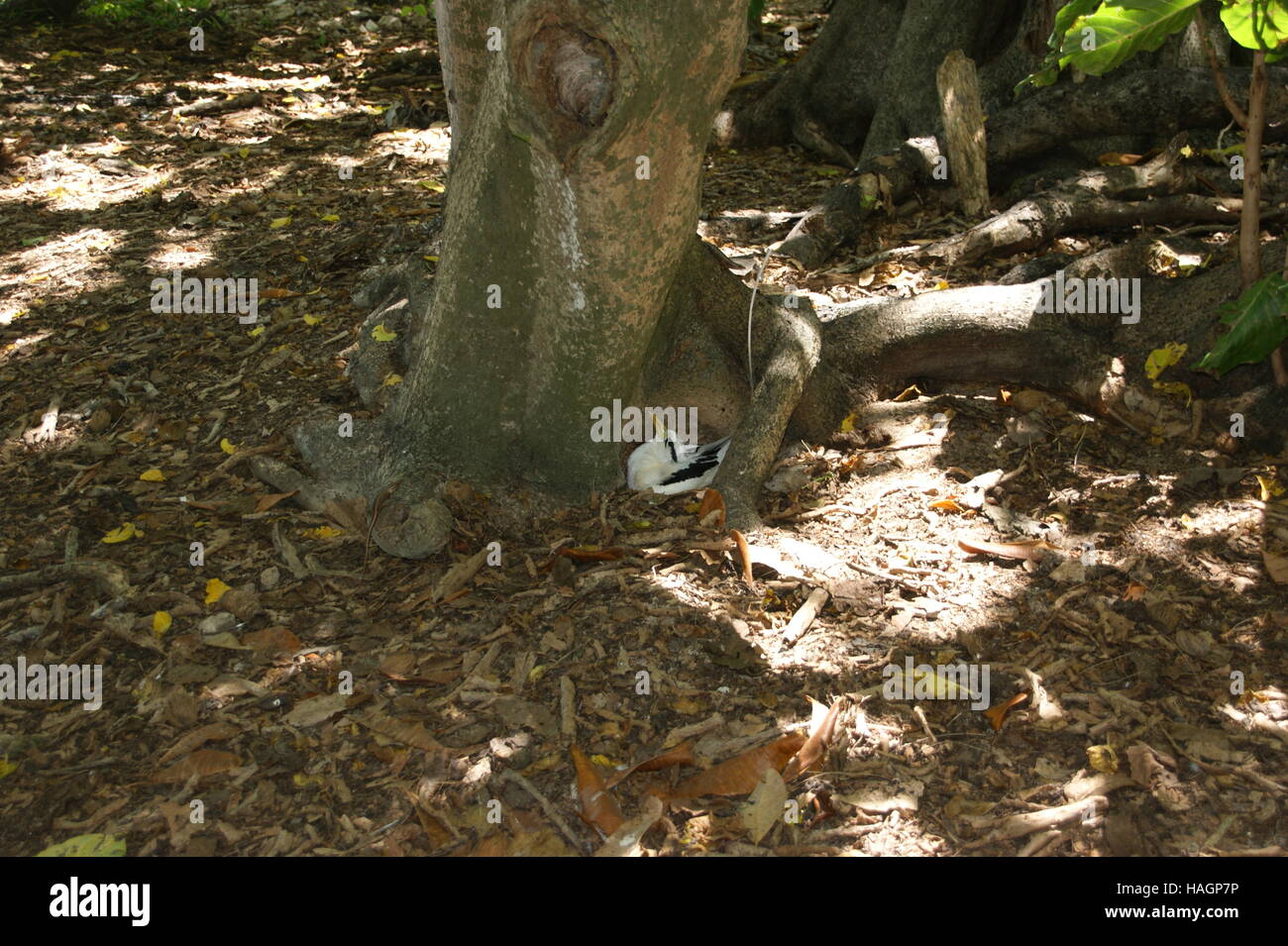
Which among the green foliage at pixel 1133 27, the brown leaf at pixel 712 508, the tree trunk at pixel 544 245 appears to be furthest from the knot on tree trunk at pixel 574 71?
the green foliage at pixel 1133 27

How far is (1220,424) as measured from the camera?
4.48 meters

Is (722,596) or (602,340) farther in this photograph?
(602,340)

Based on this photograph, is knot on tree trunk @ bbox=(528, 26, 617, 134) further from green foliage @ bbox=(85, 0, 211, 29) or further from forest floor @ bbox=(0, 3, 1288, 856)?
green foliage @ bbox=(85, 0, 211, 29)

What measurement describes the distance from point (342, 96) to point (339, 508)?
6.37 meters

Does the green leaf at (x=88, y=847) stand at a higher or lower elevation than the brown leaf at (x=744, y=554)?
lower

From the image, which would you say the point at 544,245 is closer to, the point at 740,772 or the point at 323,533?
the point at 323,533

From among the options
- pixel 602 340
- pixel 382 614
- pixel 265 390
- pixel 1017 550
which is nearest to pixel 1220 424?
pixel 1017 550

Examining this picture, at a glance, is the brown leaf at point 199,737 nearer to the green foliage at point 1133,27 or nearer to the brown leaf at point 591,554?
the brown leaf at point 591,554

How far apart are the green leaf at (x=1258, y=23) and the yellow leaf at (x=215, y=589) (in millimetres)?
4198

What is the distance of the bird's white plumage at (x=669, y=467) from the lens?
4.64 metres

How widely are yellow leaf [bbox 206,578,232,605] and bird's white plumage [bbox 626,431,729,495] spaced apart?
1688 millimetres

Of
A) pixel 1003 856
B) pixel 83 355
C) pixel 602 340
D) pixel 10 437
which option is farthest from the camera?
pixel 83 355

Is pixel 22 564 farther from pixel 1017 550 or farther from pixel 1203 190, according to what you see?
pixel 1203 190

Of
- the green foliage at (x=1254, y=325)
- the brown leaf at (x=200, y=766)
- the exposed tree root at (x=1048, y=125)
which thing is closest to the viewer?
the brown leaf at (x=200, y=766)
